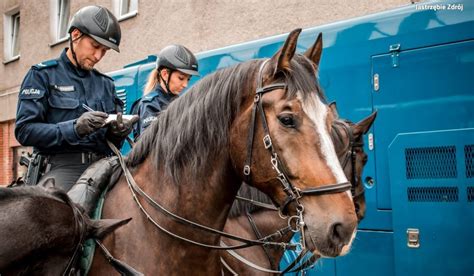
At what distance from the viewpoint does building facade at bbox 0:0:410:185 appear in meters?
8.79

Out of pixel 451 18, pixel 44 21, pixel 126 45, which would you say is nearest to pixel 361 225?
pixel 451 18

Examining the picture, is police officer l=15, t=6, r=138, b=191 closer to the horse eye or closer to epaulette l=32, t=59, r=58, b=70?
epaulette l=32, t=59, r=58, b=70

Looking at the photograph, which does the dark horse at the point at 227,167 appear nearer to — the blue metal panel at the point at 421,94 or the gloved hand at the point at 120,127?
the gloved hand at the point at 120,127

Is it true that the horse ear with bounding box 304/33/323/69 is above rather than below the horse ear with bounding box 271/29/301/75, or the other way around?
above

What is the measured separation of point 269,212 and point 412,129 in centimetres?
150

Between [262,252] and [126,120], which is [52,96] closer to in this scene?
[126,120]

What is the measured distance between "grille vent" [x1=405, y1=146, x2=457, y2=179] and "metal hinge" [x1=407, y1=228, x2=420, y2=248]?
0.46 m

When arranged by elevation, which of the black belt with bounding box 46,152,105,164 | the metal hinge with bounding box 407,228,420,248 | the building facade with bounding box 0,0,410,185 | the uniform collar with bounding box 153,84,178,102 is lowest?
the metal hinge with bounding box 407,228,420,248

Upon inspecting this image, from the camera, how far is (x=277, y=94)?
89.7 inches

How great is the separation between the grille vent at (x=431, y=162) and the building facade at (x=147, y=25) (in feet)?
12.5

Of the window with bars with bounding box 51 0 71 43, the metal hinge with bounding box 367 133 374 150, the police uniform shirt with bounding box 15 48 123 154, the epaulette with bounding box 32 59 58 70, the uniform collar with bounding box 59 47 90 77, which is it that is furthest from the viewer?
the window with bars with bounding box 51 0 71 43

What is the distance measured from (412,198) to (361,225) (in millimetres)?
570

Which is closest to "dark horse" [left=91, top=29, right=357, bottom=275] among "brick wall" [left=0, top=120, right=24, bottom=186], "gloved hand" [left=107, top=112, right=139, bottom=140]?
"gloved hand" [left=107, top=112, right=139, bottom=140]

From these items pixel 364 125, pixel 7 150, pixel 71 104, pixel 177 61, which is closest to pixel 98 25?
pixel 71 104
